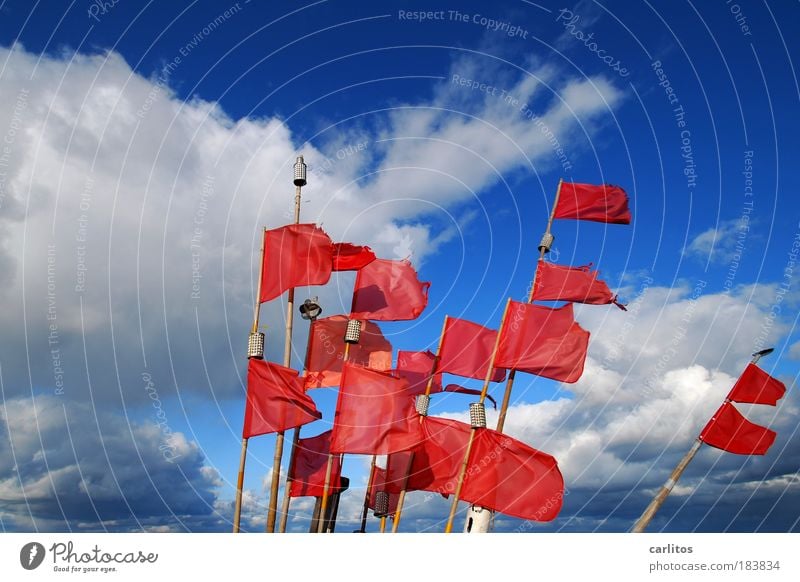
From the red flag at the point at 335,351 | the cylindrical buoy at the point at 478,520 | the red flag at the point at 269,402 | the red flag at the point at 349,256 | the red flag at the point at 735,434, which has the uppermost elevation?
the red flag at the point at 349,256

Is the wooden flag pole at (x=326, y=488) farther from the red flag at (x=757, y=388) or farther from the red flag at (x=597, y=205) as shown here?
the red flag at (x=757, y=388)

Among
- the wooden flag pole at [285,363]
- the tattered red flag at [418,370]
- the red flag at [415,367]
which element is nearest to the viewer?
the wooden flag pole at [285,363]

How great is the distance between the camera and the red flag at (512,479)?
61.0 feet

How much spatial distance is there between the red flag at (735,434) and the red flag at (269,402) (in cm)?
1350

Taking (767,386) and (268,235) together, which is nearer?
(268,235)

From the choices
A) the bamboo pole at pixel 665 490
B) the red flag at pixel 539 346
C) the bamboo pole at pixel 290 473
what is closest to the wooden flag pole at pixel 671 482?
the bamboo pole at pixel 665 490

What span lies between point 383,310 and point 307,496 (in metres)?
6.24

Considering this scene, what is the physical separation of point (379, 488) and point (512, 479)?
4.23 meters

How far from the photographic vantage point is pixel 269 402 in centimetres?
1762

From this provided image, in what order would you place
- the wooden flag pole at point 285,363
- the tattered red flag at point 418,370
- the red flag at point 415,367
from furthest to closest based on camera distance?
the red flag at point 415,367 < the tattered red flag at point 418,370 < the wooden flag pole at point 285,363

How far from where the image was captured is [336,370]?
786 inches

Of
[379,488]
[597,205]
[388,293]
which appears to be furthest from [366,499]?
[597,205]
